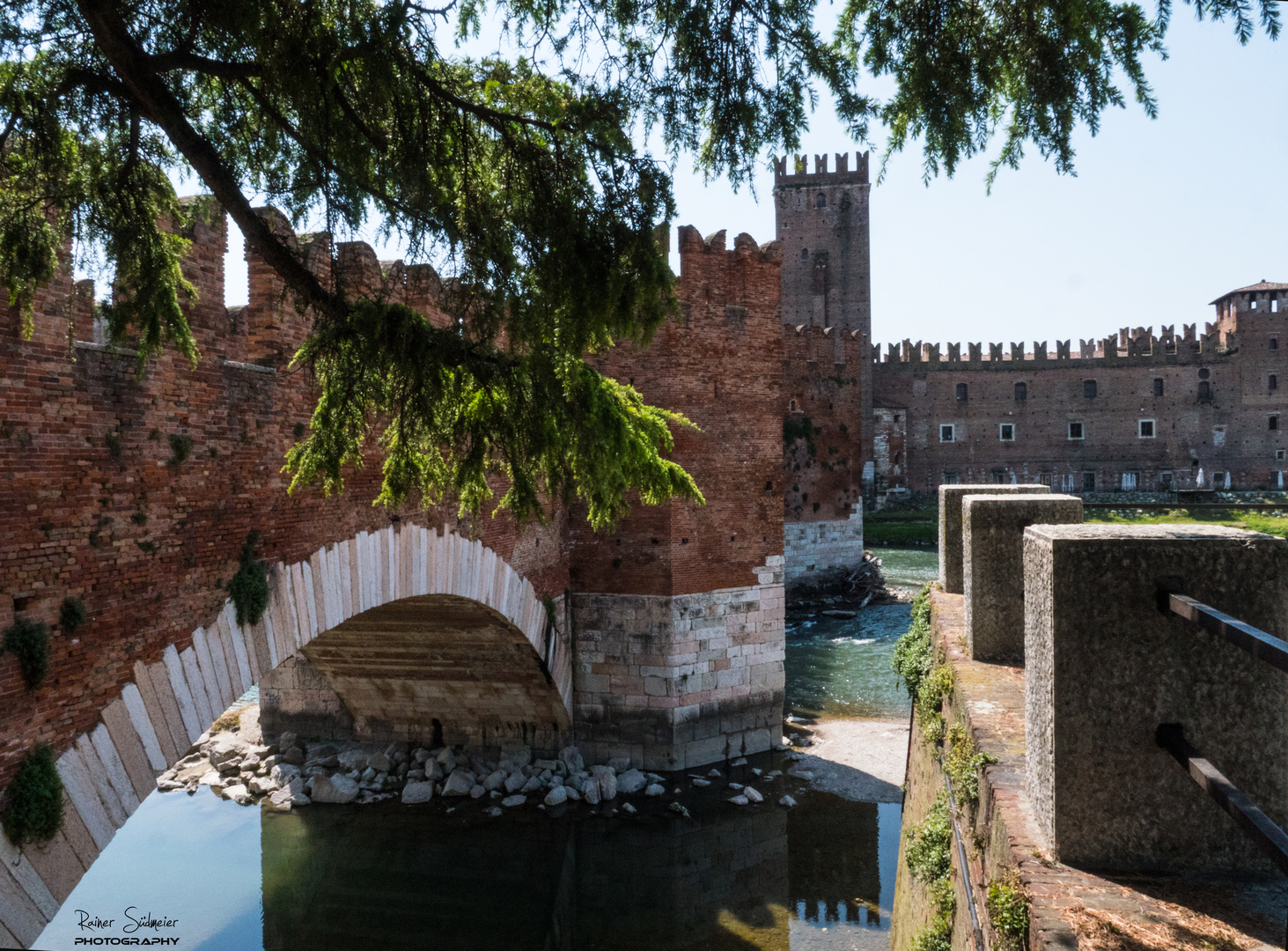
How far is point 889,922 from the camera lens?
875 centimetres

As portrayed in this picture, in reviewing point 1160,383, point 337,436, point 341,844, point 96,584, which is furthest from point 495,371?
point 1160,383

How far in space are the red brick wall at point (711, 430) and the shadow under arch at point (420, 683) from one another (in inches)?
60.0

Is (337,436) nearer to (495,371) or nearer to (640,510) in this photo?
(495,371)

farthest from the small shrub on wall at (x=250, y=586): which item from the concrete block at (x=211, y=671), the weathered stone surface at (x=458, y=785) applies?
the weathered stone surface at (x=458, y=785)

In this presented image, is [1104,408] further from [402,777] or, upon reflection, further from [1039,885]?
[1039,885]

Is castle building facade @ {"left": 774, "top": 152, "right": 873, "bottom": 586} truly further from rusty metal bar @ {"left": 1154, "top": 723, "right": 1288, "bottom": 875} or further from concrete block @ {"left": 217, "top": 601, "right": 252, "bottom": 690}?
rusty metal bar @ {"left": 1154, "top": 723, "right": 1288, "bottom": 875}

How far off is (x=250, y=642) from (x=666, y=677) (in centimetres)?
631

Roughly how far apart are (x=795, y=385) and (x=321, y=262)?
22.4m

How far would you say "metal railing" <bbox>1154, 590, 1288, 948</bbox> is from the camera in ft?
5.95

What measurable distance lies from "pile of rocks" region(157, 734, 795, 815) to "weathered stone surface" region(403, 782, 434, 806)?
11mm

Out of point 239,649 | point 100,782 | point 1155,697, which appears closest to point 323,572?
point 239,649

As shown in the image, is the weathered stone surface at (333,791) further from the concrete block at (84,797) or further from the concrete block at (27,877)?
the concrete block at (27,877)

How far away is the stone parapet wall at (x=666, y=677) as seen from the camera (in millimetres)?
11289

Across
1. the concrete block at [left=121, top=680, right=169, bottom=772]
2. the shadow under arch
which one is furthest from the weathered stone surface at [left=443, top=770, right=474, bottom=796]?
the concrete block at [left=121, top=680, right=169, bottom=772]
